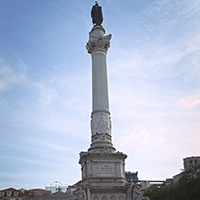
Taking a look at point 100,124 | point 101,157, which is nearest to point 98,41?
point 100,124

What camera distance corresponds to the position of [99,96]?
23.4m

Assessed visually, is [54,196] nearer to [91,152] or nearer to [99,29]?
[91,152]

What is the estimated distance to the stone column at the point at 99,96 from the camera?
21906 mm

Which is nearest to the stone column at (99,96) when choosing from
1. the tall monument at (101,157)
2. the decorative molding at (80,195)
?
the tall monument at (101,157)

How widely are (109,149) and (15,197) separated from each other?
150 ft

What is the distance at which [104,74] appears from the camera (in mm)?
24312

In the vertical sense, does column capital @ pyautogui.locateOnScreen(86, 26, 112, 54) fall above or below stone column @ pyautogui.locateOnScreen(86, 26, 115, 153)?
above

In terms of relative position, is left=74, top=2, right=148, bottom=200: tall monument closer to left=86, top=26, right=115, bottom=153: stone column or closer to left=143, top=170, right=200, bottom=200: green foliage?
left=86, top=26, right=115, bottom=153: stone column

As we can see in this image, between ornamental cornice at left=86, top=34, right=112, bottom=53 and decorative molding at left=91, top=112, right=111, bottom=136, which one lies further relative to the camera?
ornamental cornice at left=86, top=34, right=112, bottom=53

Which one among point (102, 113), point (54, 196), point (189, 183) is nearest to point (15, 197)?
point (54, 196)

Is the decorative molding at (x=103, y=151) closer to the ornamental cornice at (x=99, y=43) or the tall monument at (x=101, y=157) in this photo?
the tall monument at (x=101, y=157)

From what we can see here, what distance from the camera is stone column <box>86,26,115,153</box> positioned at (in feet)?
71.9

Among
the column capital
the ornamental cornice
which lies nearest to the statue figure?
the column capital

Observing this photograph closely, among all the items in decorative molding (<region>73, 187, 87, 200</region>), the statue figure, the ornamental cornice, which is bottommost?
decorative molding (<region>73, 187, 87, 200</region>)
